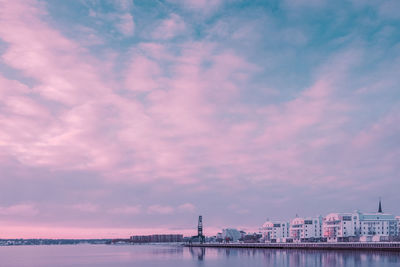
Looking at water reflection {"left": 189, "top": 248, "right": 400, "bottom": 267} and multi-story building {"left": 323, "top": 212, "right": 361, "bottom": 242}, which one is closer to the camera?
water reflection {"left": 189, "top": 248, "right": 400, "bottom": 267}

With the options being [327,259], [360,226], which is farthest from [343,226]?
[327,259]

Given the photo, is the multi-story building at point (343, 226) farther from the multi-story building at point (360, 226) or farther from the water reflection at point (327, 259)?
the water reflection at point (327, 259)

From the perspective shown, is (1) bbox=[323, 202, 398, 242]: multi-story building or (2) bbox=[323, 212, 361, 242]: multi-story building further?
(1) bbox=[323, 202, 398, 242]: multi-story building

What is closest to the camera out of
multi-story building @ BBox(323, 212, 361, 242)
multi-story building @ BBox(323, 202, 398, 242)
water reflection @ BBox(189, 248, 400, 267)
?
water reflection @ BBox(189, 248, 400, 267)

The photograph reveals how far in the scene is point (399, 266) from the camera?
73.1m

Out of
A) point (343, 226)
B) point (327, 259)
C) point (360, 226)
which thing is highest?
point (327, 259)

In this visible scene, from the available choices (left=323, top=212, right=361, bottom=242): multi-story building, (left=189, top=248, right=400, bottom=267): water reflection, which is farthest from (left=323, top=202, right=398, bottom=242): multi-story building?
(left=189, top=248, right=400, bottom=267): water reflection

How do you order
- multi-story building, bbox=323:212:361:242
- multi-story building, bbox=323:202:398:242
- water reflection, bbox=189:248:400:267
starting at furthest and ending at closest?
1. multi-story building, bbox=323:202:398:242
2. multi-story building, bbox=323:212:361:242
3. water reflection, bbox=189:248:400:267

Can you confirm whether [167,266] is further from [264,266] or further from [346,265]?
[346,265]

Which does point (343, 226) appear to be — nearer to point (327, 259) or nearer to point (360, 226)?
point (360, 226)

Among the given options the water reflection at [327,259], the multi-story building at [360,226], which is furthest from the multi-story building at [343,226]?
the water reflection at [327,259]

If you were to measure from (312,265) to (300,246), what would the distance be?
91380 mm

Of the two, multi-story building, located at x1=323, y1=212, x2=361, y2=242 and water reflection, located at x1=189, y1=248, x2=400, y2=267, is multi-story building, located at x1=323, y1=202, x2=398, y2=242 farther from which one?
water reflection, located at x1=189, y1=248, x2=400, y2=267

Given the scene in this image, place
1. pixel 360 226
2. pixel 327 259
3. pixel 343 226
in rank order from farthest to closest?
pixel 360 226 → pixel 343 226 → pixel 327 259
